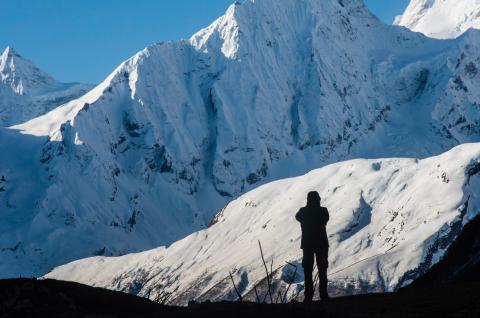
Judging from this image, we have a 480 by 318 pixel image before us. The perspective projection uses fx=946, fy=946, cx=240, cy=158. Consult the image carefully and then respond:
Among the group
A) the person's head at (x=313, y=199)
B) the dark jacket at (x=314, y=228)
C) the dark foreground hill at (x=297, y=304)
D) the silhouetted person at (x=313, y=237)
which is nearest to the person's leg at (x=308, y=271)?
the silhouetted person at (x=313, y=237)

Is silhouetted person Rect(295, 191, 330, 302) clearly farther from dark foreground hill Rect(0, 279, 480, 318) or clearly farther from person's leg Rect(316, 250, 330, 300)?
dark foreground hill Rect(0, 279, 480, 318)

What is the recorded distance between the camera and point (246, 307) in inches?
1058

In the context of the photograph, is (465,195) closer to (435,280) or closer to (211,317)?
(435,280)

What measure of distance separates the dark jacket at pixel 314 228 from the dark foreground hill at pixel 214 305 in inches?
81.8

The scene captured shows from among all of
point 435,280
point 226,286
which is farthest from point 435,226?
point 435,280

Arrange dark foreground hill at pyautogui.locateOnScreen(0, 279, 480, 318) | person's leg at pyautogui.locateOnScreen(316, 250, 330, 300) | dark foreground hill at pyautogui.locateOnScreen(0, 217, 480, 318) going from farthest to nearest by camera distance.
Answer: person's leg at pyautogui.locateOnScreen(316, 250, 330, 300) < dark foreground hill at pyautogui.locateOnScreen(0, 217, 480, 318) < dark foreground hill at pyautogui.locateOnScreen(0, 279, 480, 318)

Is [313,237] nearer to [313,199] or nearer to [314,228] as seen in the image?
[314,228]

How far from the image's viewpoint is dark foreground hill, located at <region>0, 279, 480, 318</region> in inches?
1004

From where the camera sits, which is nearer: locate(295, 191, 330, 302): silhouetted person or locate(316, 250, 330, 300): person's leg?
locate(316, 250, 330, 300): person's leg

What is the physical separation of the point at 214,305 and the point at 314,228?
19.9 feet

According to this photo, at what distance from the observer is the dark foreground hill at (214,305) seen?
25.5m

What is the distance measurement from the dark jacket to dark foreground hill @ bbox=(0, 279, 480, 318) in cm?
208

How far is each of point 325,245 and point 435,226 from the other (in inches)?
6282

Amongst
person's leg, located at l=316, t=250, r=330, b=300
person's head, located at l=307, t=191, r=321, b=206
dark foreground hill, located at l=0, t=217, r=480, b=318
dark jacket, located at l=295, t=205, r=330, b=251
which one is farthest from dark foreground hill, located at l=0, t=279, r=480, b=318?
person's head, located at l=307, t=191, r=321, b=206
